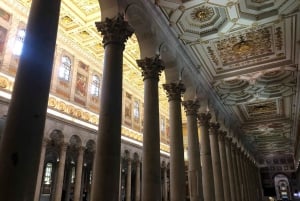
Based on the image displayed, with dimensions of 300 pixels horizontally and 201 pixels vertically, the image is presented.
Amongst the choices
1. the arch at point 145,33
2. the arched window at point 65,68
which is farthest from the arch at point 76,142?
the arch at point 145,33

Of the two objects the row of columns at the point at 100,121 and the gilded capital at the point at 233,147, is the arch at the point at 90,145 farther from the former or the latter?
the gilded capital at the point at 233,147

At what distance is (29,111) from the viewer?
11.3ft

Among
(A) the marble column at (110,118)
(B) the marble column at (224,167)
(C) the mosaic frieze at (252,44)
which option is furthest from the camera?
(B) the marble column at (224,167)

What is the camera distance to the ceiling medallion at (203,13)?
902cm

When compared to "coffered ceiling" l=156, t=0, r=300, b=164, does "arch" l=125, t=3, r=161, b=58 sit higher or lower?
lower

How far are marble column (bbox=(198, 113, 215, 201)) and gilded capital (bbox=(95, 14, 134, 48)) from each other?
716 cm

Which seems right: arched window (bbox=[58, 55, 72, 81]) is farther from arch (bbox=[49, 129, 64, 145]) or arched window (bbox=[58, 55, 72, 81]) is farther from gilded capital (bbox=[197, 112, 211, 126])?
gilded capital (bbox=[197, 112, 211, 126])

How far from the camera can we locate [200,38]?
33.9ft

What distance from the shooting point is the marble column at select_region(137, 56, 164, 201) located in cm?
654

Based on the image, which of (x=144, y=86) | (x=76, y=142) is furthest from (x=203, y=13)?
(x=76, y=142)

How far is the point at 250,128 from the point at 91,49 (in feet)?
48.6

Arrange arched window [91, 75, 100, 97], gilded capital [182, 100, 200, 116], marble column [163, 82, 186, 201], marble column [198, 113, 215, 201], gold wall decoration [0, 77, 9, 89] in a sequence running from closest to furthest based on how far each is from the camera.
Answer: marble column [163, 82, 186, 201]
gilded capital [182, 100, 200, 116]
marble column [198, 113, 215, 201]
gold wall decoration [0, 77, 9, 89]
arched window [91, 75, 100, 97]

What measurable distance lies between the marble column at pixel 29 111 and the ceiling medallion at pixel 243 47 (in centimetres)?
849

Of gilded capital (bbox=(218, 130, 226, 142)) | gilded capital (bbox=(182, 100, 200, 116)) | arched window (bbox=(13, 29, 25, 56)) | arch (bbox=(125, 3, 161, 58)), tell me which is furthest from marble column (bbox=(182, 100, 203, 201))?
arched window (bbox=(13, 29, 25, 56))
